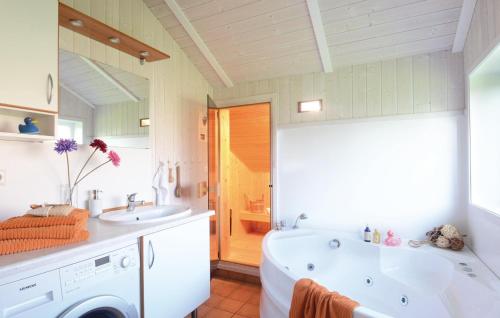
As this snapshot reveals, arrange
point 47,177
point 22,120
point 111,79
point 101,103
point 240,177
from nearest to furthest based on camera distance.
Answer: point 22,120 < point 47,177 < point 101,103 < point 111,79 < point 240,177

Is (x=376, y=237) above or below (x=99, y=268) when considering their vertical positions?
below

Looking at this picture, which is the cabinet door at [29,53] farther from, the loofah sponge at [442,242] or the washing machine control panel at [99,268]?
the loofah sponge at [442,242]

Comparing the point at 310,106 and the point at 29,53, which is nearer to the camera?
the point at 29,53

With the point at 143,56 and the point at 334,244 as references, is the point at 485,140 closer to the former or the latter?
the point at 334,244

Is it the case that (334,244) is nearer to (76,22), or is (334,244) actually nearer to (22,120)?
(22,120)

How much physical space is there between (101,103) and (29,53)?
639 millimetres

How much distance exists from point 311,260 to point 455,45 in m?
2.16

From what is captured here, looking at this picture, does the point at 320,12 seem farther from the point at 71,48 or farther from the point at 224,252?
the point at 224,252

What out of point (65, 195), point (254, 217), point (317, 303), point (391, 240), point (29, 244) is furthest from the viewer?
point (254, 217)

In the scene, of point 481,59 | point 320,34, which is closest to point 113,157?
point 320,34

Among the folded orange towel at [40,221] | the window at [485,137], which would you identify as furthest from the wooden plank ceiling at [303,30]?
the folded orange towel at [40,221]

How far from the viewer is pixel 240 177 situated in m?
4.73

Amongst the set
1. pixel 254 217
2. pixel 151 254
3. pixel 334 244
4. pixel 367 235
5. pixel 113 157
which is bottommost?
pixel 254 217

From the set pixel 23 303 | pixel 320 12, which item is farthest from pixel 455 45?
pixel 23 303
